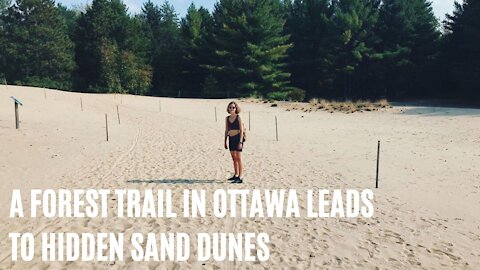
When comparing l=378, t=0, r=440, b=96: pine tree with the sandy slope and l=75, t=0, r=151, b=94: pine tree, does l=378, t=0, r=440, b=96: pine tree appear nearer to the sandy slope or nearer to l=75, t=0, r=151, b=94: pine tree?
the sandy slope

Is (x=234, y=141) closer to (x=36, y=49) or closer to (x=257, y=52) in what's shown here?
(x=257, y=52)

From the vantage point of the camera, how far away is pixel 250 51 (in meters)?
Result: 47.0

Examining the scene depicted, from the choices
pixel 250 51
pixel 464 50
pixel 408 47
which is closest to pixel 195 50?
pixel 250 51

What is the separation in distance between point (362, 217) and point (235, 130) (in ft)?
11.6

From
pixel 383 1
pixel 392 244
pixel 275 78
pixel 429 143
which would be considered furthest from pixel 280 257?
pixel 383 1

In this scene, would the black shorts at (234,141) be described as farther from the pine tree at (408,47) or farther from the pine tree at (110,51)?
the pine tree at (110,51)

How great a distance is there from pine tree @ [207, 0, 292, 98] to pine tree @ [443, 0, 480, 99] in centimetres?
1794

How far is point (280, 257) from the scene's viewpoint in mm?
6117

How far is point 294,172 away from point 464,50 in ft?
136

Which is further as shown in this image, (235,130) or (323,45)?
(323,45)

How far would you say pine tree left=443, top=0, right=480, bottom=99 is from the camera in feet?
138

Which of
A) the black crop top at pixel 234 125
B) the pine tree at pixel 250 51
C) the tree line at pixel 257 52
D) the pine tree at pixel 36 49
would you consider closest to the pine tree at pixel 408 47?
the tree line at pixel 257 52

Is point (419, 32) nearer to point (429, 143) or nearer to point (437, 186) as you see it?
point (429, 143)

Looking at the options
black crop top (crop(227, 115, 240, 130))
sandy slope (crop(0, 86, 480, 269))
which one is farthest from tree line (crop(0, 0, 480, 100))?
black crop top (crop(227, 115, 240, 130))
